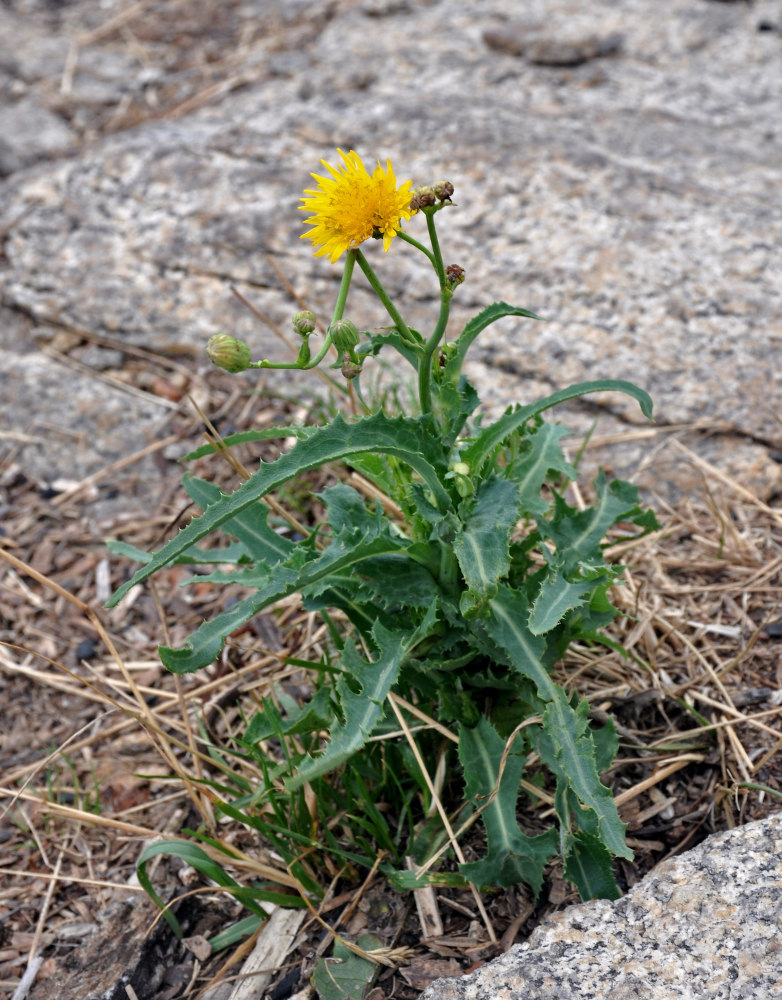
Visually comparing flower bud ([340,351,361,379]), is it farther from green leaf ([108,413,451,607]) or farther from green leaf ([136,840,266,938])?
green leaf ([136,840,266,938])

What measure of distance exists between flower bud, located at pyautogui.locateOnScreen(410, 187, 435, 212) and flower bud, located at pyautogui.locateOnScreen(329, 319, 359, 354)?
0.71 ft

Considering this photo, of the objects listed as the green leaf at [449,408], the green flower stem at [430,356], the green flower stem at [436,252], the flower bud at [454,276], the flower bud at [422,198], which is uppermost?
the flower bud at [422,198]

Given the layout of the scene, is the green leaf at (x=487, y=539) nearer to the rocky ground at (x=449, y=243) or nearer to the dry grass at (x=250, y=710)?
the dry grass at (x=250, y=710)

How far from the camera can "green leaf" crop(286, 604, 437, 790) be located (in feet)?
5.01

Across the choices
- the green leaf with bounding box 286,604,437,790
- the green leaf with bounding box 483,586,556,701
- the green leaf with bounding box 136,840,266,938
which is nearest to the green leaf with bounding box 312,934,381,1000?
the green leaf with bounding box 136,840,266,938

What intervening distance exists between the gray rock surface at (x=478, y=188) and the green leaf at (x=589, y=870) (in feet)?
4.61

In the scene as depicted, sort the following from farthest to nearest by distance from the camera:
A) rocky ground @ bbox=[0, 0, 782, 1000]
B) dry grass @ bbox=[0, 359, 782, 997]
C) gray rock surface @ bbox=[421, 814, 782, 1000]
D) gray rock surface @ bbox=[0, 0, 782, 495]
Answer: gray rock surface @ bbox=[0, 0, 782, 495] → rocky ground @ bbox=[0, 0, 782, 1000] → dry grass @ bbox=[0, 359, 782, 997] → gray rock surface @ bbox=[421, 814, 782, 1000]

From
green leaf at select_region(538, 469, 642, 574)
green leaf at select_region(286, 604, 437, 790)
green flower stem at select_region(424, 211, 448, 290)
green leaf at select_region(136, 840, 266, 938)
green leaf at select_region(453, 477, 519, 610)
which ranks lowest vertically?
green leaf at select_region(136, 840, 266, 938)

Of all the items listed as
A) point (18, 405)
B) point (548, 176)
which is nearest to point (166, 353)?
point (18, 405)

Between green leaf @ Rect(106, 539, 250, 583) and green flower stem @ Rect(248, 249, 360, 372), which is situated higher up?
green flower stem @ Rect(248, 249, 360, 372)

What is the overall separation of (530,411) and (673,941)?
36.7 inches

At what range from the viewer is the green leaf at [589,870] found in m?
1.59

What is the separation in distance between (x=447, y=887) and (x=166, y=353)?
2.29 meters

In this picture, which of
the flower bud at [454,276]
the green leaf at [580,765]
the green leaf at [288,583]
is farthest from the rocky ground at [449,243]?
the flower bud at [454,276]
